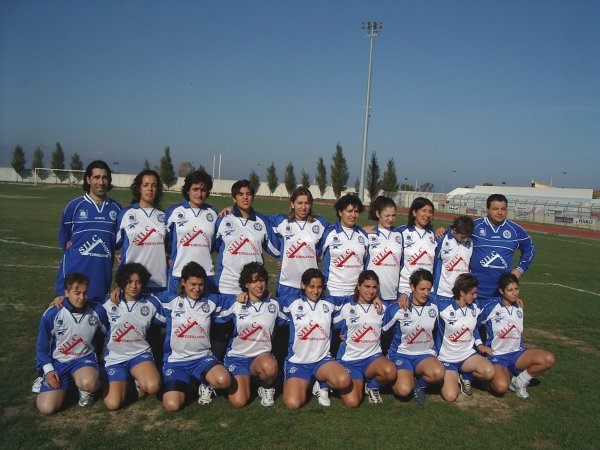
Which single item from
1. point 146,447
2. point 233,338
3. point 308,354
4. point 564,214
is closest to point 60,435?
point 146,447

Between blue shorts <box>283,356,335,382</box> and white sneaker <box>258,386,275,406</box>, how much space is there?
0.18 metres

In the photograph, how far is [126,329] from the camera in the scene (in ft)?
12.5

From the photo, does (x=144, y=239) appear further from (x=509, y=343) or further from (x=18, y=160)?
(x=18, y=160)

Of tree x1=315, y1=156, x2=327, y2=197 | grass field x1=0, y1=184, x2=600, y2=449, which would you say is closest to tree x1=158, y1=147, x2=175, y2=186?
tree x1=315, y1=156, x2=327, y2=197

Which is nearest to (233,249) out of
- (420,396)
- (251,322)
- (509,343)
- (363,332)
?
(251,322)

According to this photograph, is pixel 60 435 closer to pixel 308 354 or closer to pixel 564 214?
pixel 308 354

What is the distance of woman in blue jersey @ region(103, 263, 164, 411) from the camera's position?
3709mm

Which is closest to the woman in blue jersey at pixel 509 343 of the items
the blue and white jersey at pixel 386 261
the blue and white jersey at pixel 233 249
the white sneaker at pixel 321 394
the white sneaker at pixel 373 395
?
the blue and white jersey at pixel 386 261

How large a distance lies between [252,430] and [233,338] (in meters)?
0.95

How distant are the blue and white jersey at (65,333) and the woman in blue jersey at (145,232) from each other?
563 mm

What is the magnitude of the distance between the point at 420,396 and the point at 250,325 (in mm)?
1570

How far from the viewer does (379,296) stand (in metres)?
4.41

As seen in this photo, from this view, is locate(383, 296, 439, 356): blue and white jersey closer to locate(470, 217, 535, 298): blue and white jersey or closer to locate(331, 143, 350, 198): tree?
locate(470, 217, 535, 298): blue and white jersey

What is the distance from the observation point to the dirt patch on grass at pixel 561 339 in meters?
5.34
